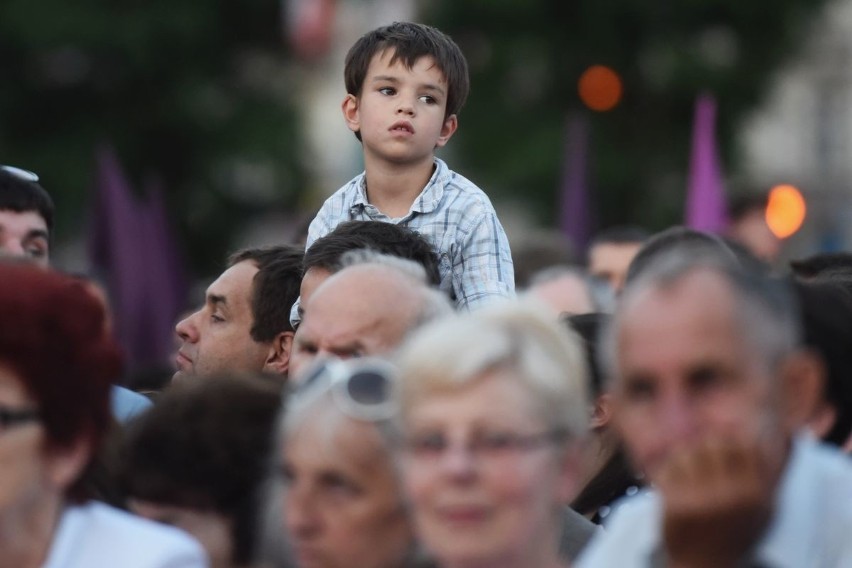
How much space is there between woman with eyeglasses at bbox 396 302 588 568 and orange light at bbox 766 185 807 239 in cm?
765

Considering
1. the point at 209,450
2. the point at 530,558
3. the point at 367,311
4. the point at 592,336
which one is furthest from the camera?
the point at 592,336

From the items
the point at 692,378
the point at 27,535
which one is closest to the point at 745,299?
the point at 692,378

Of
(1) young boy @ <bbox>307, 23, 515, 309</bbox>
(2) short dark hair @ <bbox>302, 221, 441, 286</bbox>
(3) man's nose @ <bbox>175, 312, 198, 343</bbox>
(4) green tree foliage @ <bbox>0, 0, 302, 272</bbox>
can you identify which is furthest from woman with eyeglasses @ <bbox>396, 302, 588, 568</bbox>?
(4) green tree foliage @ <bbox>0, 0, 302, 272</bbox>

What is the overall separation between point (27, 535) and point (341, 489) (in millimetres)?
572

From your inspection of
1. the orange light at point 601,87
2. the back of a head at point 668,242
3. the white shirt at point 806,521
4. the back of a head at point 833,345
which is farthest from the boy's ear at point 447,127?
the orange light at point 601,87

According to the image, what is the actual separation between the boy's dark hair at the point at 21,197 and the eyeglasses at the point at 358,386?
3.56 m

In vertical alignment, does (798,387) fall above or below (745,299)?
below

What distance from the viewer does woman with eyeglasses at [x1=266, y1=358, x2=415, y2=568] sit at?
12.5 feet

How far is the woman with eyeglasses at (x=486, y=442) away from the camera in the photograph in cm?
352

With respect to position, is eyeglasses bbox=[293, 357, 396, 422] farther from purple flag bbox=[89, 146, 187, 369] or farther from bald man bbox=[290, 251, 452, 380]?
purple flag bbox=[89, 146, 187, 369]

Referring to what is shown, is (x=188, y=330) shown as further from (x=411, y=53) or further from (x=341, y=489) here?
(x=341, y=489)

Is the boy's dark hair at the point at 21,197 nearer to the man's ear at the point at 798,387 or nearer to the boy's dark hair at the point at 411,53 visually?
the boy's dark hair at the point at 411,53

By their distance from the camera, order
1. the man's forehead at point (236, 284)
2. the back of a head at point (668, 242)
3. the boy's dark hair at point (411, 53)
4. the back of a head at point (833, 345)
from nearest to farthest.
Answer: the back of a head at point (833, 345) → the back of a head at point (668, 242) → the boy's dark hair at point (411, 53) → the man's forehead at point (236, 284)

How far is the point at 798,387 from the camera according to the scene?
3449 millimetres
